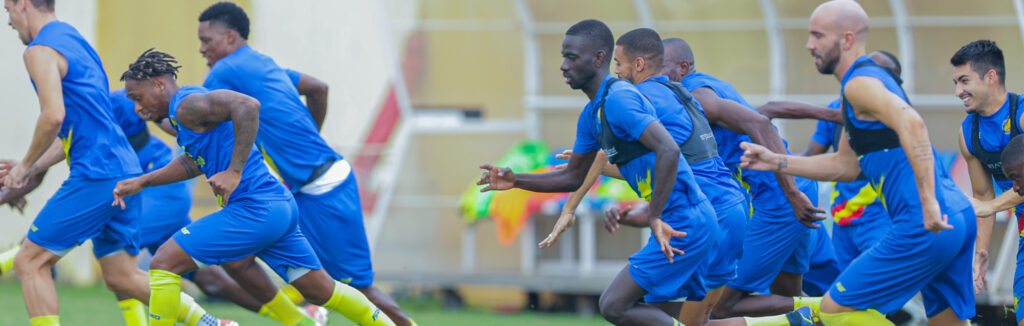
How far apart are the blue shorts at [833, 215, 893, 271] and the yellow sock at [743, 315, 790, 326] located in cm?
113

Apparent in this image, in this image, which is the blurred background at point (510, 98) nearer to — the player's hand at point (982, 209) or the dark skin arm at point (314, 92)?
the dark skin arm at point (314, 92)

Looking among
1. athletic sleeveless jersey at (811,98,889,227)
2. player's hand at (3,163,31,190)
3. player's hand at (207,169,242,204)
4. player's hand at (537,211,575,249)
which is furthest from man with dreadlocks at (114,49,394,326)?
athletic sleeveless jersey at (811,98,889,227)

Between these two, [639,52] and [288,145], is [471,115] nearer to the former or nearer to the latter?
[288,145]

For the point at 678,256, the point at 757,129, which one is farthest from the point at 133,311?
the point at 757,129

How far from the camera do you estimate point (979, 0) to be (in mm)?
12039

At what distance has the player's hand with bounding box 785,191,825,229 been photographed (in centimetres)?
634

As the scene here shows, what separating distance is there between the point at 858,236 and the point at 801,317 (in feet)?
4.26

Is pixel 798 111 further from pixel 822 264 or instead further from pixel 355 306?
pixel 355 306

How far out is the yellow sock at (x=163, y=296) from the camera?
6.26 m

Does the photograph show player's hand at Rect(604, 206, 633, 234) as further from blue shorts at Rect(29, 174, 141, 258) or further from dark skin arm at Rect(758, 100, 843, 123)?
blue shorts at Rect(29, 174, 141, 258)

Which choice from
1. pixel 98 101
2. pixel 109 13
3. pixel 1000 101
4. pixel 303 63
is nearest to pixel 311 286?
pixel 98 101

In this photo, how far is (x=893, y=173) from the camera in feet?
17.5

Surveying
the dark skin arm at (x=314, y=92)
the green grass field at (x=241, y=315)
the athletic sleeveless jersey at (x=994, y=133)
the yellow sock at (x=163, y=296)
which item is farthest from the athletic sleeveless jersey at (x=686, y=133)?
the green grass field at (x=241, y=315)

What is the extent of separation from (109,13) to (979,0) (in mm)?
10979
